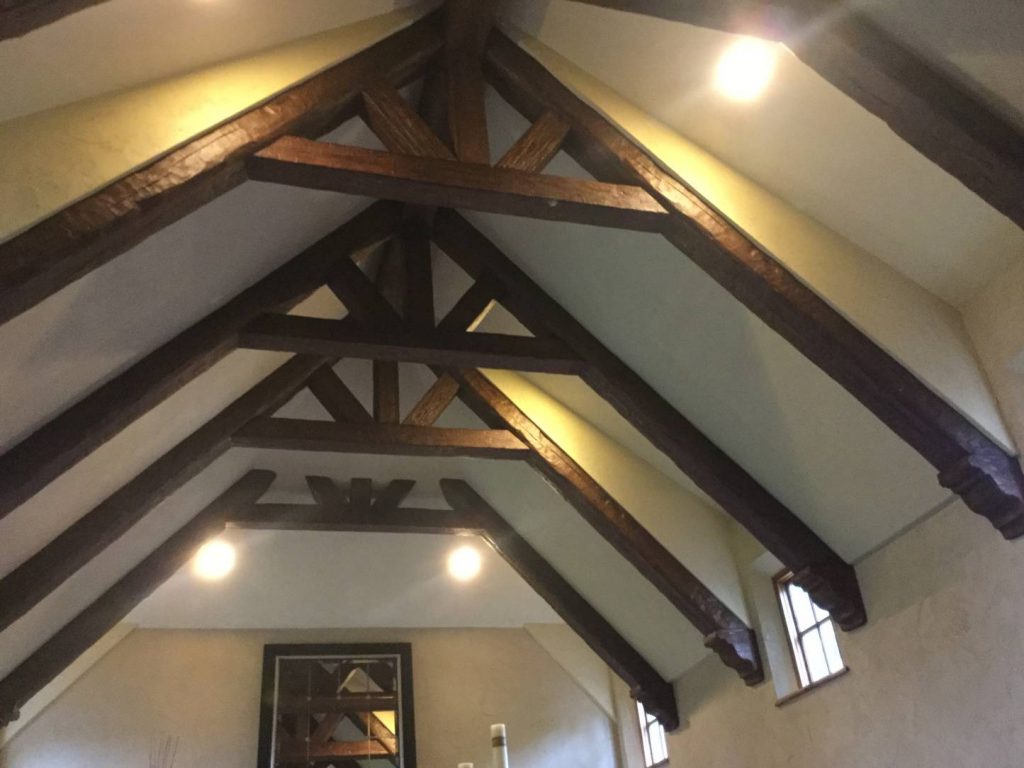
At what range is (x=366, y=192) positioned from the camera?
313 centimetres

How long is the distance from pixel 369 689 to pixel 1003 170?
5.71 meters

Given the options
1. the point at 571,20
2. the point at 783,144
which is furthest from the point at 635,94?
the point at 783,144

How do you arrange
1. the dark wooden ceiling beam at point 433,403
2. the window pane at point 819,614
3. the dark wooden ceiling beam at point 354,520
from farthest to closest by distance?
the dark wooden ceiling beam at point 354,520 < the dark wooden ceiling beam at point 433,403 < the window pane at point 819,614

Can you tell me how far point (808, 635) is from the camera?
4.79 metres

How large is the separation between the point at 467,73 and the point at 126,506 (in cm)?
272

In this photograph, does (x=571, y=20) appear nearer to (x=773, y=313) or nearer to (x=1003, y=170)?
(x=773, y=313)

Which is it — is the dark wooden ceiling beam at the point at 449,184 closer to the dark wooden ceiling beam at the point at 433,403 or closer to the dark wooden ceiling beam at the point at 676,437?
the dark wooden ceiling beam at the point at 676,437

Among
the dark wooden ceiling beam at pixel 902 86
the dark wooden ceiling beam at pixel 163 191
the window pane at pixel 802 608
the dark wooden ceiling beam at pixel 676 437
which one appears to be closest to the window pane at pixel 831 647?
the window pane at pixel 802 608

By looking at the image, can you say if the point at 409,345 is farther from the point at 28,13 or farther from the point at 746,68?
the point at 28,13

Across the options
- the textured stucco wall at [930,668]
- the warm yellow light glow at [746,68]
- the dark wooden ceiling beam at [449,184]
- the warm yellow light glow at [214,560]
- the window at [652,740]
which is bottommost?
the textured stucco wall at [930,668]

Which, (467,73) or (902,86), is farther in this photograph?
(467,73)

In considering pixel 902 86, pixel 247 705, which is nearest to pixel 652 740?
pixel 247 705

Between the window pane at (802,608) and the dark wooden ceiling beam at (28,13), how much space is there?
4220 millimetres

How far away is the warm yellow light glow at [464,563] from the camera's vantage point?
7.00m
